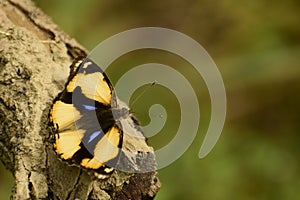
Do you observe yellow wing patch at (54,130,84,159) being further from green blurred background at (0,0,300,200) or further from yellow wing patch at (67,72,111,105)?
green blurred background at (0,0,300,200)

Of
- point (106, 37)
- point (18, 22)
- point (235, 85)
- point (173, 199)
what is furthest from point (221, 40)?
point (18, 22)

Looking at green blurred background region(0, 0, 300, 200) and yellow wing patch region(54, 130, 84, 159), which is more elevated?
green blurred background region(0, 0, 300, 200)

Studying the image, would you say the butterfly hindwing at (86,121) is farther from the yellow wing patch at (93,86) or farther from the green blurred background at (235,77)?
the green blurred background at (235,77)

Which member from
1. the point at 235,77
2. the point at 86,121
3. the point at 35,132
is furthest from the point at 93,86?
the point at 235,77

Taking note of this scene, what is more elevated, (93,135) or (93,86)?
(93,86)

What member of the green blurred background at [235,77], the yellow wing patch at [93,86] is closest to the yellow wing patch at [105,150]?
the yellow wing patch at [93,86]

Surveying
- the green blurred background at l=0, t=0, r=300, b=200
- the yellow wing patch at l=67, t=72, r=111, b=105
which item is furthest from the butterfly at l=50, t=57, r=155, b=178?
the green blurred background at l=0, t=0, r=300, b=200

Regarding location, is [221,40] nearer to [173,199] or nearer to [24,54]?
[173,199]

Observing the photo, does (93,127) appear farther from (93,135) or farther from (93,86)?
(93,86)
